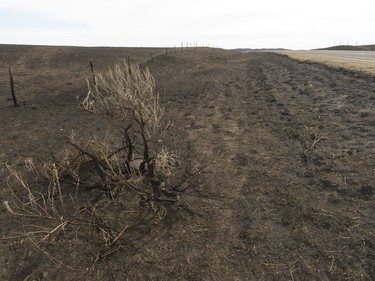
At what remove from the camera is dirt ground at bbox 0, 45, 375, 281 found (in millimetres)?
5156

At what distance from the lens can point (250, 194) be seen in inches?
278

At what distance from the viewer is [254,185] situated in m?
7.41

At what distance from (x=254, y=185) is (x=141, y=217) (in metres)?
2.44

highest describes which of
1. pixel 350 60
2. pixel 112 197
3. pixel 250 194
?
pixel 350 60

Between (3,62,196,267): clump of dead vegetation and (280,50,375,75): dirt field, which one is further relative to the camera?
(280,50,375,75): dirt field

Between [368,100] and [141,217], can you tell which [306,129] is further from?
[141,217]

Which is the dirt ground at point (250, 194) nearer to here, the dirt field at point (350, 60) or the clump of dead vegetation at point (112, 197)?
the clump of dead vegetation at point (112, 197)

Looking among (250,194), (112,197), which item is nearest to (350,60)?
(250,194)

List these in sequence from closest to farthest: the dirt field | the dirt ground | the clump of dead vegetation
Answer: the dirt ground, the clump of dead vegetation, the dirt field

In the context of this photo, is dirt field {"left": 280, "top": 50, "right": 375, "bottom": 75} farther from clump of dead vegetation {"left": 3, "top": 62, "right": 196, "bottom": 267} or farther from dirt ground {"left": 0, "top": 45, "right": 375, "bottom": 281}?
clump of dead vegetation {"left": 3, "top": 62, "right": 196, "bottom": 267}

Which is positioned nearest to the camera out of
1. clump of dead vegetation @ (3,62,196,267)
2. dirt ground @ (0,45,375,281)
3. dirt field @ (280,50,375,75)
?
dirt ground @ (0,45,375,281)

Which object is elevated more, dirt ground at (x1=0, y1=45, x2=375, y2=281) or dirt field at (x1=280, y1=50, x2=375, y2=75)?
dirt field at (x1=280, y1=50, x2=375, y2=75)

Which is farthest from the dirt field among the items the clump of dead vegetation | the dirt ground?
the clump of dead vegetation

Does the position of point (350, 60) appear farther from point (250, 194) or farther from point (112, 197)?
point (112, 197)
